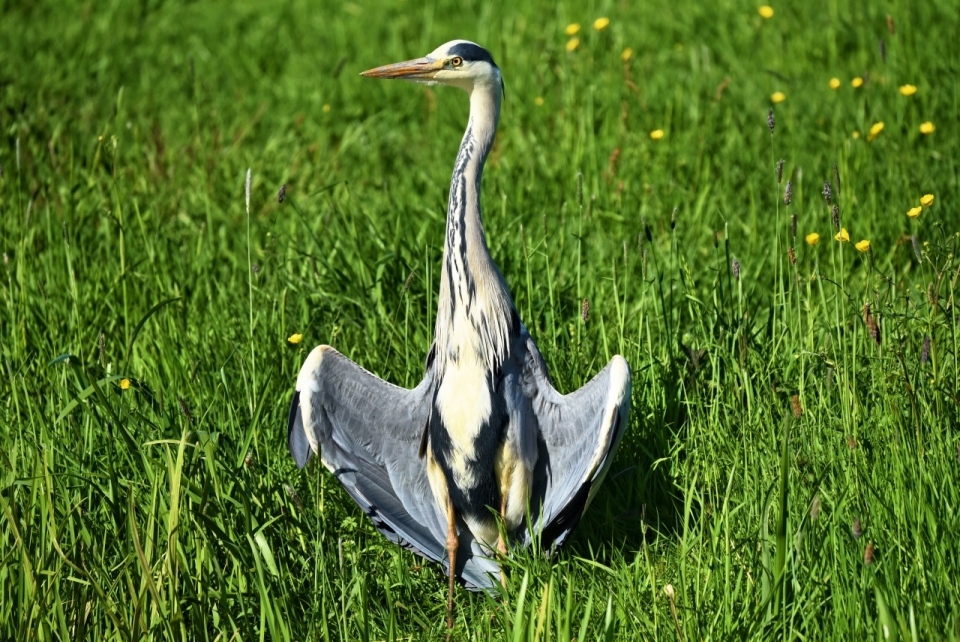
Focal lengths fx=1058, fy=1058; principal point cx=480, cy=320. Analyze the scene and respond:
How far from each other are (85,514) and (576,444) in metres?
1.45

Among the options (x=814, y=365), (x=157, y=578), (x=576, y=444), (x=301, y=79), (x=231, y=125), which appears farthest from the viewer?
(x=301, y=79)

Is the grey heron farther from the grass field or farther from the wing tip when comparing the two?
the grass field

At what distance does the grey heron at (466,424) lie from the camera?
3.23 m

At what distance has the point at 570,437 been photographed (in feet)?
10.7

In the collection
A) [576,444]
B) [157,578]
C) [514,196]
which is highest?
[514,196]

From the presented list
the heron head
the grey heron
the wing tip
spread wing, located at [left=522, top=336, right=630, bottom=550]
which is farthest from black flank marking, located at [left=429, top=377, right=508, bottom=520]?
the heron head

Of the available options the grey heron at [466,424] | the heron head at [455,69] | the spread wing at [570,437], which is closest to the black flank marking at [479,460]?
the grey heron at [466,424]

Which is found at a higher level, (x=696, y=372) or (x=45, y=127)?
(x=45, y=127)

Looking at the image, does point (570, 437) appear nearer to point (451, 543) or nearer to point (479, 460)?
point (479, 460)

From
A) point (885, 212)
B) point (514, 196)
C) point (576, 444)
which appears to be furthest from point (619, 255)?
point (576, 444)

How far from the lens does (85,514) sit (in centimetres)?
303

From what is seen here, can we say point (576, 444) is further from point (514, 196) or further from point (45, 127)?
point (45, 127)

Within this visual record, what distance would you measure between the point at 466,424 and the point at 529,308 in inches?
30.4

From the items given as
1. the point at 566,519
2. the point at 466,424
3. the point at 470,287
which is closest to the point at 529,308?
the point at 470,287
